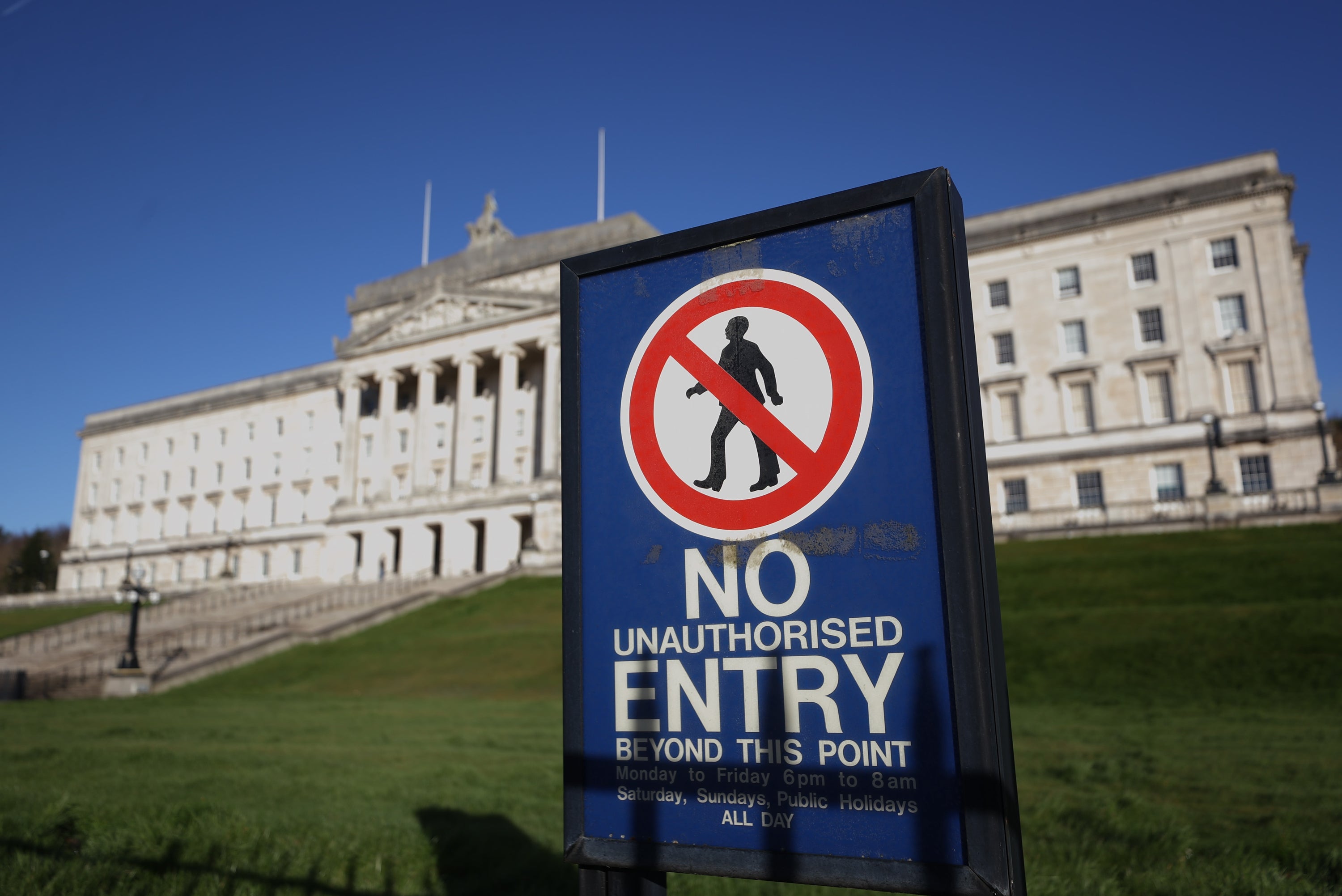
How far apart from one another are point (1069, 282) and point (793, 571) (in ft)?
180

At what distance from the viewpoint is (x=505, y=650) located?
91.1ft

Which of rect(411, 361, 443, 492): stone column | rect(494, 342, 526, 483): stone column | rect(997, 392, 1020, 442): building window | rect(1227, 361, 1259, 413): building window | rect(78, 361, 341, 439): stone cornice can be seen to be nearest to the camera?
rect(1227, 361, 1259, 413): building window

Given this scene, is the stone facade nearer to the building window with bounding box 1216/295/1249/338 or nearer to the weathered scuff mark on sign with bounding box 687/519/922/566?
the building window with bounding box 1216/295/1249/338

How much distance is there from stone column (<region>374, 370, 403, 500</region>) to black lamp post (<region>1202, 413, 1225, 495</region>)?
50.0m

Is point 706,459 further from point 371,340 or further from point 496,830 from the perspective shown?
point 371,340

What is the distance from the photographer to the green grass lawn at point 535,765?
6.09m

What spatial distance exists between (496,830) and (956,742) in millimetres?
5870

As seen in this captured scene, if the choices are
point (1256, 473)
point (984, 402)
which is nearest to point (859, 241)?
point (1256, 473)

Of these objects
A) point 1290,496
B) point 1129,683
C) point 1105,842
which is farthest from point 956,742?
point 1290,496

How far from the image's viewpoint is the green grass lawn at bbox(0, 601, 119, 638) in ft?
167

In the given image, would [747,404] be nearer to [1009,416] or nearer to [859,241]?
[859,241]

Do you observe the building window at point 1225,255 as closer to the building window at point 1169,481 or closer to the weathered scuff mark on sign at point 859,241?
the building window at point 1169,481

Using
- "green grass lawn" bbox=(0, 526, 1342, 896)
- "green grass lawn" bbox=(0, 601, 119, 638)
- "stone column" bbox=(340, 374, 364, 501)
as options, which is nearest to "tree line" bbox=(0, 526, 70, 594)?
"green grass lawn" bbox=(0, 601, 119, 638)

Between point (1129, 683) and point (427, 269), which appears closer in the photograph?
point (1129, 683)
